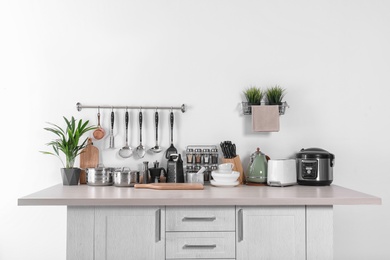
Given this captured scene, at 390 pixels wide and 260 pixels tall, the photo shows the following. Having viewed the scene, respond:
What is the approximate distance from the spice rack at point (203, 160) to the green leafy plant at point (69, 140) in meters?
0.75

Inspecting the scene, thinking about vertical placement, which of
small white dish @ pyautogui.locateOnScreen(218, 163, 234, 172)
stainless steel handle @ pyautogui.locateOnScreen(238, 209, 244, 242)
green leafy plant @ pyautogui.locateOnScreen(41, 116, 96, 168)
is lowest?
stainless steel handle @ pyautogui.locateOnScreen(238, 209, 244, 242)

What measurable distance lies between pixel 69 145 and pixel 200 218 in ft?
3.80

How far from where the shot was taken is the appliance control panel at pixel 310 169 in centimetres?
269

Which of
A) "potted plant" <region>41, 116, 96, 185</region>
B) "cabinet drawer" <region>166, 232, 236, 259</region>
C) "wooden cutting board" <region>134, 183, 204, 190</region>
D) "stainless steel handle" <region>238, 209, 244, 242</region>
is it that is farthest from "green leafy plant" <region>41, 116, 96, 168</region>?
"stainless steel handle" <region>238, 209, 244, 242</region>

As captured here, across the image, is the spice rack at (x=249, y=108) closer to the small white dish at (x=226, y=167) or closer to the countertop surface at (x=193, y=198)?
the small white dish at (x=226, y=167)

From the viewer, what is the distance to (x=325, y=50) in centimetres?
304

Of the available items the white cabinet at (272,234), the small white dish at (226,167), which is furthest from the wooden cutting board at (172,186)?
the white cabinet at (272,234)

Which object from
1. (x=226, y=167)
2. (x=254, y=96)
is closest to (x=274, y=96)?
(x=254, y=96)

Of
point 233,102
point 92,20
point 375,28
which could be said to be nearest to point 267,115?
point 233,102

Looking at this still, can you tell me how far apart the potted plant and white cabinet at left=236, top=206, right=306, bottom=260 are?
4.09ft

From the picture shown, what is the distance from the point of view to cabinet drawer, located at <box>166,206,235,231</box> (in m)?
2.21

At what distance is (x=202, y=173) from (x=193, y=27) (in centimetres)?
111

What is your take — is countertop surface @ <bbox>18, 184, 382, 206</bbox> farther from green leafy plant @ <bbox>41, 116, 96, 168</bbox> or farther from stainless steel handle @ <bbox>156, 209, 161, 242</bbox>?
green leafy plant @ <bbox>41, 116, 96, 168</bbox>

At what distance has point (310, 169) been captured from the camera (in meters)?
2.70
